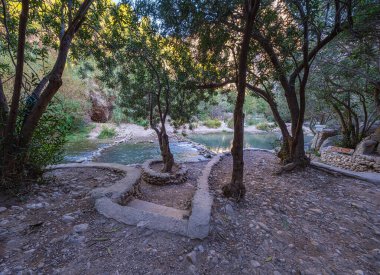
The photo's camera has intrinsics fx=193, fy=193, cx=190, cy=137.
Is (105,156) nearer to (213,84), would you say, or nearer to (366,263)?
(213,84)

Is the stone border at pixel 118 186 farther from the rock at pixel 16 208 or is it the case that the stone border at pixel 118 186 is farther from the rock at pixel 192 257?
the rock at pixel 192 257

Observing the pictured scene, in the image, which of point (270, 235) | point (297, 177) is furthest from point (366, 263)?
point (297, 177)

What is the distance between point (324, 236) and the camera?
2832 millimetres

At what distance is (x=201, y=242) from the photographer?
2371 mm

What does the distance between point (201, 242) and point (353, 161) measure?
861 centimetres

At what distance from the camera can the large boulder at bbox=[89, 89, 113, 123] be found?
67.4 feet

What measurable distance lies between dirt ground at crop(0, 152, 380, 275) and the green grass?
540 inches

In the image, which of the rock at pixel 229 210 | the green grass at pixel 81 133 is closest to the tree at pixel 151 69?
the rock at pixel 229 210

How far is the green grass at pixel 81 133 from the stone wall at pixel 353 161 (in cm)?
1711

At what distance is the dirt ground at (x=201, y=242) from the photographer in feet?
6.52

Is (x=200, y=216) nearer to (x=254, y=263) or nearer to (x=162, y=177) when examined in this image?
(x=254, y=263)

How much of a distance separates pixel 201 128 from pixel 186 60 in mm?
22526

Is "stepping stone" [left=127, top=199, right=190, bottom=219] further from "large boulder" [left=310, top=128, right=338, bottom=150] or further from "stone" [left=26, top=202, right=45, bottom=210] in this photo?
"large boulder" [left=310, top=128, right=338, bottom=150]

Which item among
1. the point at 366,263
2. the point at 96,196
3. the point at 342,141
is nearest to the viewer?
the point at 366,263
